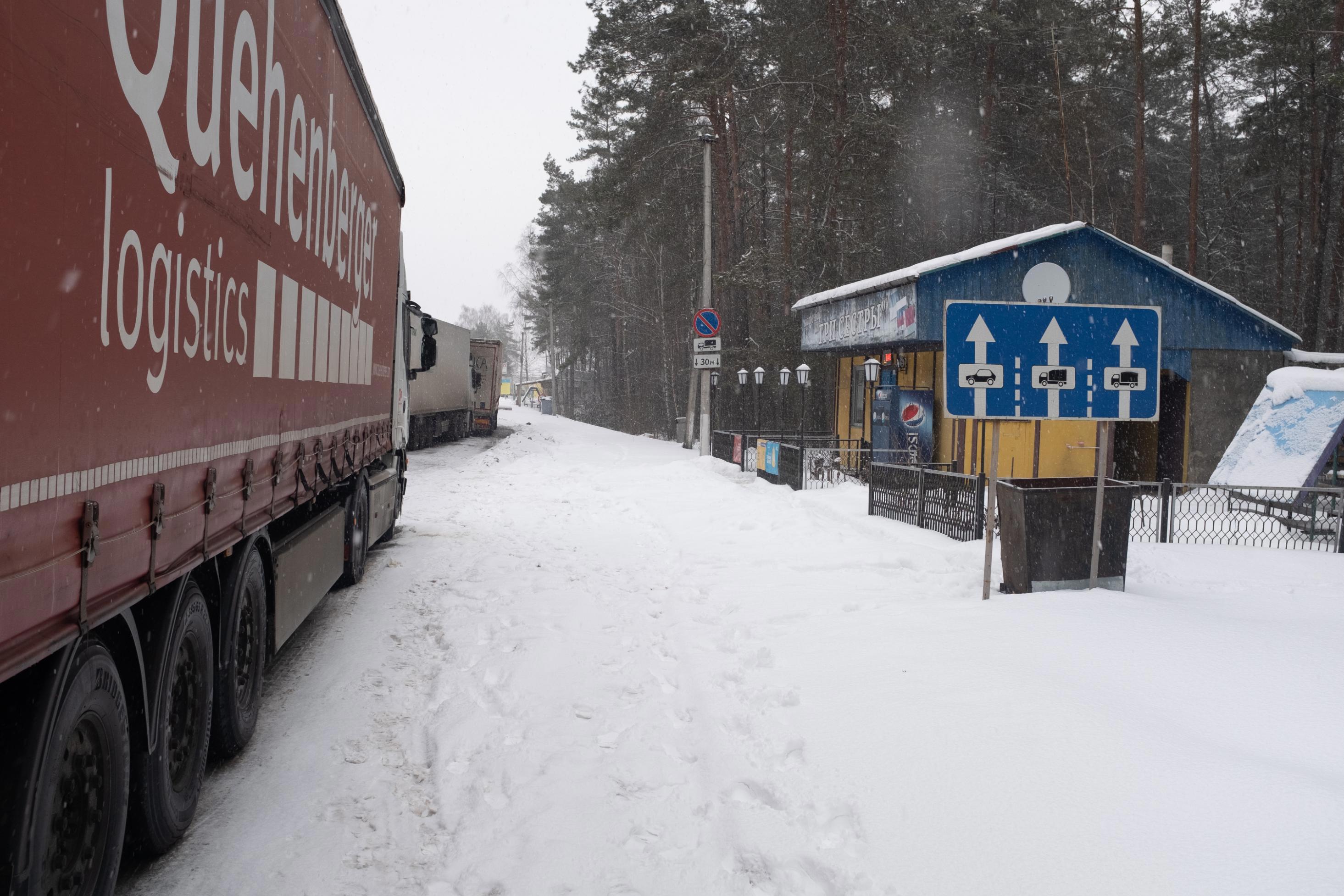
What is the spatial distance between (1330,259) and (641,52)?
26.1m

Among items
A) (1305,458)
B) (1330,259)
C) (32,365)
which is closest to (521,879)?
(32,365)

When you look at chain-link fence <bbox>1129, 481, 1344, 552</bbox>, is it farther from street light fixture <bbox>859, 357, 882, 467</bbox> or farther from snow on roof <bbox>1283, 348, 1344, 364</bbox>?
snow on roof <bbox>1283, 348, 1344, 364</bbox>

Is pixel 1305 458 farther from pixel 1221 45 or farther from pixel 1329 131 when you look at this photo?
pixel 1329 131

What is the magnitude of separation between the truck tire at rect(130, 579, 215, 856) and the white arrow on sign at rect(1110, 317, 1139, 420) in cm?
675

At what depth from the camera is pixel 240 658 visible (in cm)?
516

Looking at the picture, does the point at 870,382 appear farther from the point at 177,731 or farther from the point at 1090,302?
the point at 177,731

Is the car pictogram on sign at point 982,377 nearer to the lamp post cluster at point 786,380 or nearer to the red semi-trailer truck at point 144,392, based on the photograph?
the red semi-trailer truck at point 144,392

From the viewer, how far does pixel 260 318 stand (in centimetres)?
468

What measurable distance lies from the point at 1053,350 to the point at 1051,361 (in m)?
0.09

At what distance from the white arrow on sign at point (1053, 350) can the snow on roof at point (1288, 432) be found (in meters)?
8.54

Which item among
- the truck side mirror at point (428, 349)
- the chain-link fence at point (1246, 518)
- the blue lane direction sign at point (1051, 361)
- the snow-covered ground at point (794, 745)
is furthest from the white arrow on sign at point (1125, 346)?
the truck side mirror at point (428, 349)

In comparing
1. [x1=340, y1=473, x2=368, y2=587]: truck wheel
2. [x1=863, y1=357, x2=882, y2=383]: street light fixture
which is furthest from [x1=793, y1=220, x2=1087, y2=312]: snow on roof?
[x1=340, y1=473, x2=368, y2=587]: truck wheel

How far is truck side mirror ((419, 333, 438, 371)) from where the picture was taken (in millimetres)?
13531

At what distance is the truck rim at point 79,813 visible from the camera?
2.89 m
